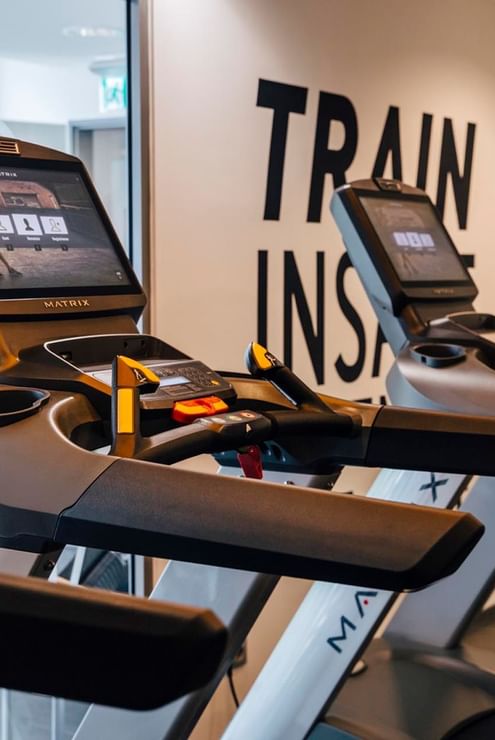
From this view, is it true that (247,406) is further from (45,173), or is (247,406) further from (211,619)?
(211,619)

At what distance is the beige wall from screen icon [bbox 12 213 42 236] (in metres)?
1.23

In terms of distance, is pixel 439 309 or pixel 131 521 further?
pixel 439 309

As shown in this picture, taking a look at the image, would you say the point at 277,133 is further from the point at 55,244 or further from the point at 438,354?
the point at 55,244

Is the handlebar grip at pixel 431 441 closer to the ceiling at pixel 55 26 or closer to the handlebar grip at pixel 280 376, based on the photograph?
the handlebar grip at pixel 280 376

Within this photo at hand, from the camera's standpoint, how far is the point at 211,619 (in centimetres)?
64

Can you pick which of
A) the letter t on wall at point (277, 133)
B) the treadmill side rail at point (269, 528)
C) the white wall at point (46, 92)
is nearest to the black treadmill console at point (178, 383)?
the treadmill side rail at point (269, 528)

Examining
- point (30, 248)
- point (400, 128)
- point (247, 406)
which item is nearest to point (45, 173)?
point (30, 248)

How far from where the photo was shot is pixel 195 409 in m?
1.30

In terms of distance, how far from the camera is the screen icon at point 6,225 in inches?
59.1

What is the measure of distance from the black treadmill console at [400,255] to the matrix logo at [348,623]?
64cm

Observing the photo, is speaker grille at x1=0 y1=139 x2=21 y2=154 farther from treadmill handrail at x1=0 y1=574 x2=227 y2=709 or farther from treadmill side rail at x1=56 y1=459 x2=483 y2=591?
treadmill handrail at x1=0 y1=574 x2=227 y2=709

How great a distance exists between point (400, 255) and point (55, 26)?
1.50m

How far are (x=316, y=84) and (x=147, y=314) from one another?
112cm

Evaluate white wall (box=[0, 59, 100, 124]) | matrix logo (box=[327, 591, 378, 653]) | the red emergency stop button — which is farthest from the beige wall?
the red emergency stop button
